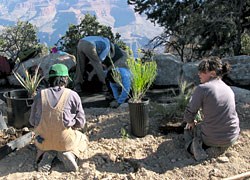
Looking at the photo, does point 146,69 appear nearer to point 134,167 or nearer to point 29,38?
point 134,167

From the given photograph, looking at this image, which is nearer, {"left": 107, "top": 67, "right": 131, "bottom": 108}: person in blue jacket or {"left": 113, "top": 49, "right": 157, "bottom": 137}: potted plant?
{"left": 113, "top": 49, "right": 157, "bottom": 137}: potted plant

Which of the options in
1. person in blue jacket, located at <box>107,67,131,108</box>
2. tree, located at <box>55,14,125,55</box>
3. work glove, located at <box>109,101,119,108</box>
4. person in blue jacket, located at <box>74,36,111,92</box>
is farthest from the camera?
tree, located at <box>55,14,125,55</box>

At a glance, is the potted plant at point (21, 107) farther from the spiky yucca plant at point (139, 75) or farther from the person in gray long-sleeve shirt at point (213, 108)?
the person in gray long-sleeve shirt at point (213, 108)

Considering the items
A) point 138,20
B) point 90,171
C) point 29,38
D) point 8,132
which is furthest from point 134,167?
point 138,20

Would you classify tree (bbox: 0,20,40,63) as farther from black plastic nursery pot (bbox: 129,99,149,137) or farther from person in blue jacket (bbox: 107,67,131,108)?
black plastic nursery pot (bbox: 129,99,149,137)

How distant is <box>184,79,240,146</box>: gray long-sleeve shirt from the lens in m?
3.73

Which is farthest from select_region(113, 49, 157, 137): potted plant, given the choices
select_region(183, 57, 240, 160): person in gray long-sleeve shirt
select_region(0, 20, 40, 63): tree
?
select_region(0, 20, 40, 63): tree

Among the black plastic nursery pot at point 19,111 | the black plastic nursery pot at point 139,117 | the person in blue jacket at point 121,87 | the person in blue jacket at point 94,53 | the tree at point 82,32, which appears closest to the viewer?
the black plastic nursery pot at point 139,117

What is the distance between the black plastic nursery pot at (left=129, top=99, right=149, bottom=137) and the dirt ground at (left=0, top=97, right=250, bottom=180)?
84mm

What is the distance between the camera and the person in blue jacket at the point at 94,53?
665 cm

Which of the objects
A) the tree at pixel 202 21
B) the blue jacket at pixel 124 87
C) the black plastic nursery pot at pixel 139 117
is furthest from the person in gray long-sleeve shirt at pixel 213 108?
the tree at pixel 202 21

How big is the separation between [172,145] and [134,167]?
0.62 m

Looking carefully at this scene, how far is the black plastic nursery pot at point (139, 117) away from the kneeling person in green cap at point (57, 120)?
0.80 meters

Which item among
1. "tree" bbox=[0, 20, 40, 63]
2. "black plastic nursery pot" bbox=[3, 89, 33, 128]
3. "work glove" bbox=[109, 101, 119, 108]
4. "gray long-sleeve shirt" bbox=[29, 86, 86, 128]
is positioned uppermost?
"gray long-sleeve shirt" bbox=[29, 86, 86, 128]
